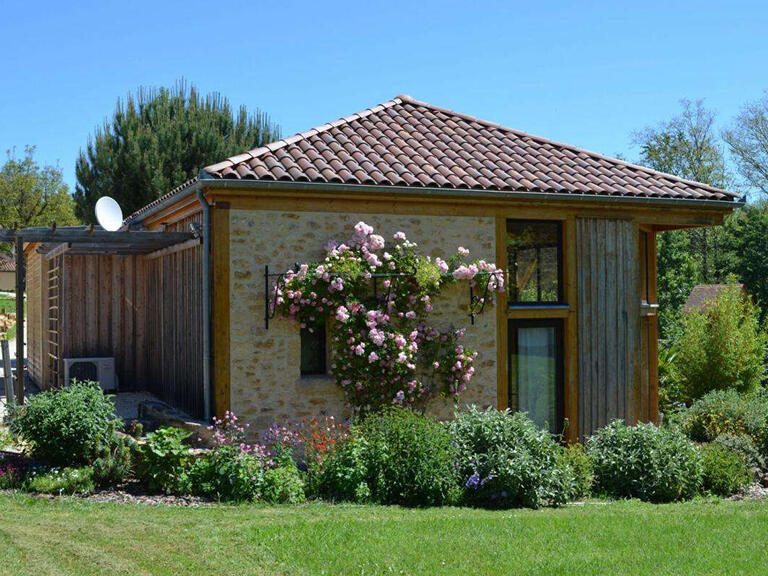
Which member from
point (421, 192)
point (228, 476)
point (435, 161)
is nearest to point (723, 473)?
point (421, 192)

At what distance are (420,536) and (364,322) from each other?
4.16m

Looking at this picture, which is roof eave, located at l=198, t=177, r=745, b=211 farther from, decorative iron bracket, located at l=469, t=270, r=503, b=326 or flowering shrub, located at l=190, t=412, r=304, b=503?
flowering shrub, located at l=190, t=412, r=304, b=503

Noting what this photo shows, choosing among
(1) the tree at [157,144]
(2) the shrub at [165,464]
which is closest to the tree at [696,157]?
(1) the tree at [157,144]

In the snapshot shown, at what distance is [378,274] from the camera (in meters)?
10.7

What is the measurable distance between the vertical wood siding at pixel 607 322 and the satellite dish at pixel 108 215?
23.4 feet

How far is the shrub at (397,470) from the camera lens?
334 inches

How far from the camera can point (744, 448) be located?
37.0 feet

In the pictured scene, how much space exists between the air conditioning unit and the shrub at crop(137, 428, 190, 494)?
20.4ft

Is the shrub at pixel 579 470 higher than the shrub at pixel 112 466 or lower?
lower

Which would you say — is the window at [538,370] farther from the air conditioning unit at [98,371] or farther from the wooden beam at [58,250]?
the air conditioning unit at [98,371]

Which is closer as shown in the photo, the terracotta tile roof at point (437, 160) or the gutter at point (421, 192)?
the gutter at point (421, 192)

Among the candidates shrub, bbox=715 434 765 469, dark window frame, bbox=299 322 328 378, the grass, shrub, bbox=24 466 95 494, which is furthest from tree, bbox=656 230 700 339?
shrub, bbox=24 466 95 494

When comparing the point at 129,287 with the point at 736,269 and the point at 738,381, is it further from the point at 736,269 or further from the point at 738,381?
the point at 736,269

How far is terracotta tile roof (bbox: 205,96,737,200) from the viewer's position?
35.9ft
